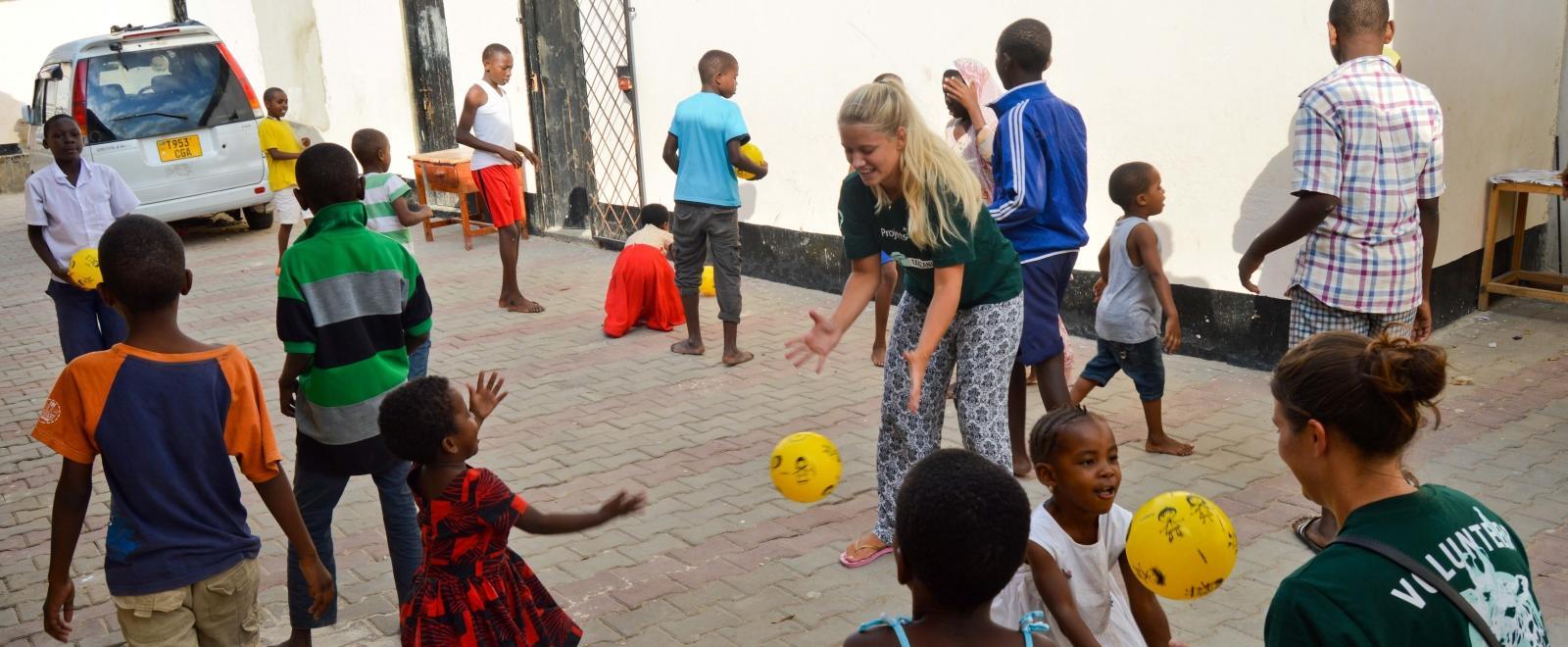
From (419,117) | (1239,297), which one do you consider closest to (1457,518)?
(1239,297)

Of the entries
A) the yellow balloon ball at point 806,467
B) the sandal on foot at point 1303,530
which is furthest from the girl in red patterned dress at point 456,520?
the sandal on foot at point 1303,530

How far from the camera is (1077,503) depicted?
293cm

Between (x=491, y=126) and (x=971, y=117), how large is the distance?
5083 mm

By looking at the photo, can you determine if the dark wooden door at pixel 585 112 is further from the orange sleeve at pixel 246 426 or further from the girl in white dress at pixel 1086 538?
the girl in white dress at pixel 1086 538

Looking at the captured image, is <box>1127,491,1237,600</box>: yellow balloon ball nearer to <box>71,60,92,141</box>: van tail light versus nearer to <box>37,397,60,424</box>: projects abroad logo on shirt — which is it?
<box>37,397,60,424</box>: projects abroad logo on shirt

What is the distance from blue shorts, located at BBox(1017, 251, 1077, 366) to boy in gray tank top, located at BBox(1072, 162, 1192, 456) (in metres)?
0.40

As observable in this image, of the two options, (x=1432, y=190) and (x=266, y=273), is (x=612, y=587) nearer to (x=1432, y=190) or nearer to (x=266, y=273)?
(x=1432, y=190)

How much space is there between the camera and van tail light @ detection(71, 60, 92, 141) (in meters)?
12.3

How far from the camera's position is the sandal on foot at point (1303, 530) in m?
4.60

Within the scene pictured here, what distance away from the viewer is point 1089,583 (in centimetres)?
293

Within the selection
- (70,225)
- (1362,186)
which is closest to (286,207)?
(70,225)

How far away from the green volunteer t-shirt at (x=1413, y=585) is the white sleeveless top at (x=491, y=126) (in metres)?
8.15

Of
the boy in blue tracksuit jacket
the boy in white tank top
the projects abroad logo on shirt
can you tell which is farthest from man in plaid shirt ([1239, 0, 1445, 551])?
the boy in white tank top

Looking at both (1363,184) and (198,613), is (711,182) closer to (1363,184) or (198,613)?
(1363,184)
